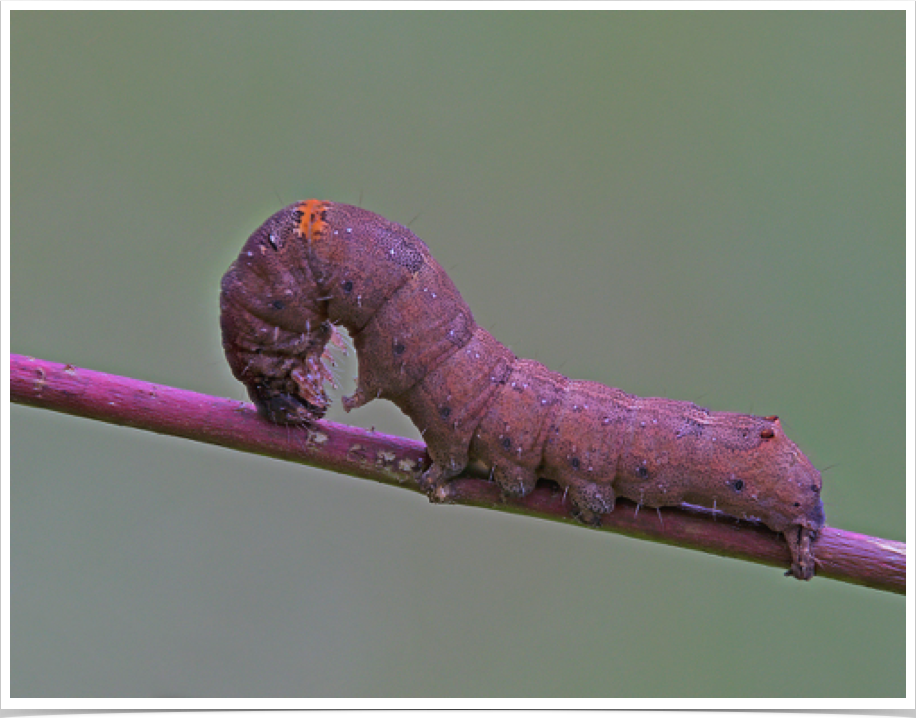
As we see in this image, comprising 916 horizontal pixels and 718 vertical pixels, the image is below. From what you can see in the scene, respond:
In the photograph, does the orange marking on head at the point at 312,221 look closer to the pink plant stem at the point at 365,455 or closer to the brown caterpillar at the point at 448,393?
the brown caterpillar at the point at 448,393

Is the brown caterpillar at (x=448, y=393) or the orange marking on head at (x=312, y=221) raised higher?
the orange marking on head at (x=312, y=221)

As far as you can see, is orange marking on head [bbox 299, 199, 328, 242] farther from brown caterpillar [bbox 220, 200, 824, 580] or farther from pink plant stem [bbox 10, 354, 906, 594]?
pink plant stem [bbox 10, 354, 906, 594]

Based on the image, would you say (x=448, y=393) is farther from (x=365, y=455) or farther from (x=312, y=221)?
(x=312, y=221)

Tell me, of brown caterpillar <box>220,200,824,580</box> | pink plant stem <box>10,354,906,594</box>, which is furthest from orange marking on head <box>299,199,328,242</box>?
pink plant stem <box>10,354,906,594</box>

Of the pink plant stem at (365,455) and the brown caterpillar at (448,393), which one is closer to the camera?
the pink plant stem at (365,455)

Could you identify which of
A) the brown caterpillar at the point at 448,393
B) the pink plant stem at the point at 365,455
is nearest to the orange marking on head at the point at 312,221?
the brown caterpillar at the point at 448,393

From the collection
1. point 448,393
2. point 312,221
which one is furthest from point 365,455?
point 312,221

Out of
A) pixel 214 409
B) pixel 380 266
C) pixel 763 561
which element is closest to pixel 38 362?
pixel 214 409

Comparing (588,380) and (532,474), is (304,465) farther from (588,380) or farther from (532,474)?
(588,380)
